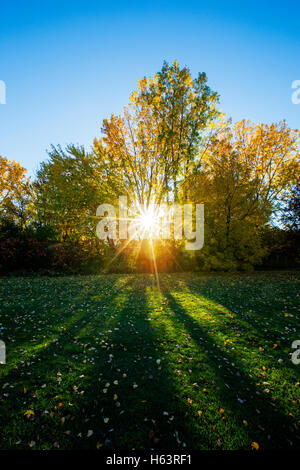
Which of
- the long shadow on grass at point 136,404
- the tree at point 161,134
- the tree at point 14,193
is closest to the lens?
the long shadow on grass at point 136,404

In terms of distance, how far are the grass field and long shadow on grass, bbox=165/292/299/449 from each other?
0.05ft

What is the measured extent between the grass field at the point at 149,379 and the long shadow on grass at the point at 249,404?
0.05 ft

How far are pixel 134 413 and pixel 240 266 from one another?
18.7 meters

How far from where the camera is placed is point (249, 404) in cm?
334

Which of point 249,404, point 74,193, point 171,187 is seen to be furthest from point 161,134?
point 249,404

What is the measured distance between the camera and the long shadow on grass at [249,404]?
2.79 m

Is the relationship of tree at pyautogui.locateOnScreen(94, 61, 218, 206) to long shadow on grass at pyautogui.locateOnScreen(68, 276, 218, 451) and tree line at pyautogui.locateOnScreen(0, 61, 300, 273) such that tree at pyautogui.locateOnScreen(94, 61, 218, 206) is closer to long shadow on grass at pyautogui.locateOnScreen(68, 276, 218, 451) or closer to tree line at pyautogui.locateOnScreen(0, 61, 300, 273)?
tree line at pyautogui.locateOnScreen(0, 61, 300, 273)

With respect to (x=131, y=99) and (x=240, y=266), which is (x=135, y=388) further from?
(x=131, y=99)

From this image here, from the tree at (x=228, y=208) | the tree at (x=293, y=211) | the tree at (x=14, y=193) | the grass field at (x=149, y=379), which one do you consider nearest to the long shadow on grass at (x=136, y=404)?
the grass field at (x=149, y=379)

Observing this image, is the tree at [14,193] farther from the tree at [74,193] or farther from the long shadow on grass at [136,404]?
the long shadow on grass at [136,404]

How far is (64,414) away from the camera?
310cm

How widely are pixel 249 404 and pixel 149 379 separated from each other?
72.5 inches

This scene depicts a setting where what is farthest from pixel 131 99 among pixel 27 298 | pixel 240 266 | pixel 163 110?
pixel 240 266

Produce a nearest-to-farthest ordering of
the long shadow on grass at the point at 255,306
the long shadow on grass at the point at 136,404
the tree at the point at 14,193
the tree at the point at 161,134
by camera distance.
Result: the long shadow on grass at the point at 136,404
the long shadow on grass at the point at 255,306
the tree at the point at 161,134
the tree at the point at 14,193
